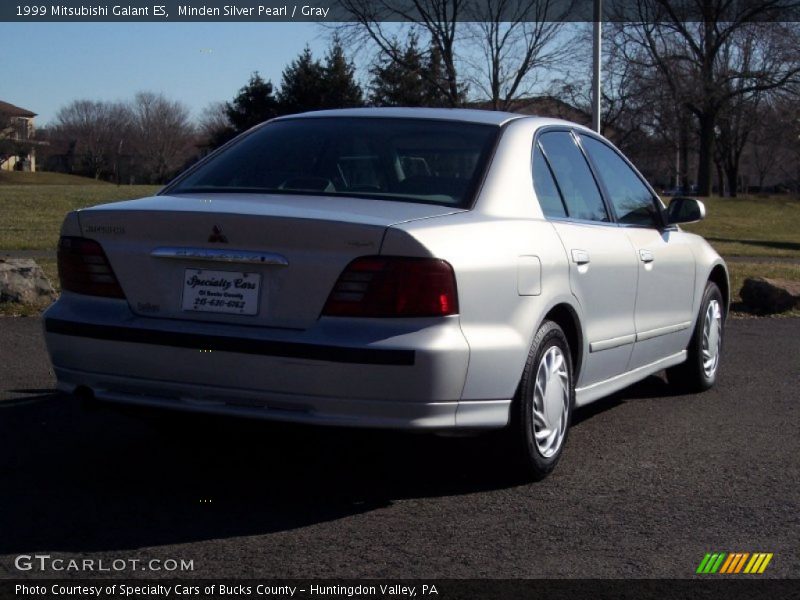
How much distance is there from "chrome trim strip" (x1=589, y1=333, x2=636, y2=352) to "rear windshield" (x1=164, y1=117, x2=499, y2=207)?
1.09 m

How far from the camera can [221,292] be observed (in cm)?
429

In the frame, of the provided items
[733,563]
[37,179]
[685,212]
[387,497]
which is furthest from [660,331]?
[37,179]

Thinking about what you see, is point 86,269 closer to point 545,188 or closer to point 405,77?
point 545,188

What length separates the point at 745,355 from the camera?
9031 millimetres

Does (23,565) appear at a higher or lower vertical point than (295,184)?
lower

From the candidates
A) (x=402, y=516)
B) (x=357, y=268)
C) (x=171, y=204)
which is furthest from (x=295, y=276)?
(x=402, y=516)

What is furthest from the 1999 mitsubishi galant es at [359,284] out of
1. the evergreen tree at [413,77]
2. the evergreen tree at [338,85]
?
the evergreen tree at [338,85]

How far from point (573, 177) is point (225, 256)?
7.15 ft

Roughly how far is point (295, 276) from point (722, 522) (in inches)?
74.0

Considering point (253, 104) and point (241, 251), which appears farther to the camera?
point (253, 104)

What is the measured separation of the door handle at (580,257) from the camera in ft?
17.0

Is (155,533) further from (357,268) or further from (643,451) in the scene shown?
(643,451)

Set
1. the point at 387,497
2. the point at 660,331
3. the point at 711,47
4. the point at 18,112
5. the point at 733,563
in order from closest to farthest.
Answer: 1. the point at 733,563
2. the point at 387,497
3. the point at 660,331
4. the point at 711,47
5. the point at 18,112
